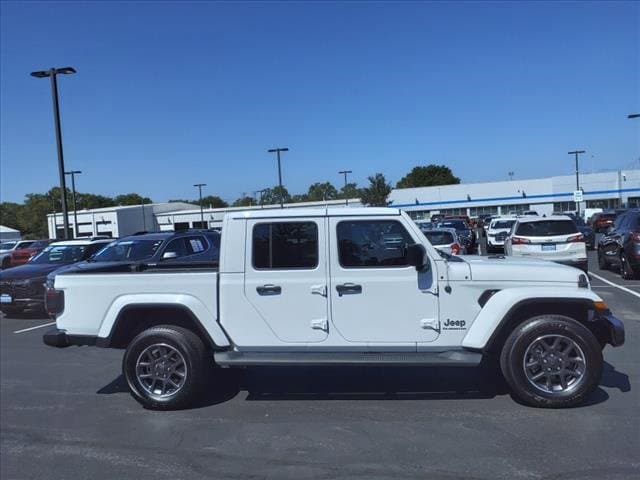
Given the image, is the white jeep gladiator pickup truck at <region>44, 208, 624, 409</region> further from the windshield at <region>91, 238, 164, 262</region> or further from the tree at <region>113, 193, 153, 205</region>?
the tree at <region>113, 193, 153, 205</region>

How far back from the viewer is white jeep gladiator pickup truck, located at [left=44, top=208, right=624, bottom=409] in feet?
17.5

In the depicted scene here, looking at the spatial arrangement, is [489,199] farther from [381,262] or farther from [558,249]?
[381,262]

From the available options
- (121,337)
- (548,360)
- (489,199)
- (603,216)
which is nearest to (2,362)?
(121,337)

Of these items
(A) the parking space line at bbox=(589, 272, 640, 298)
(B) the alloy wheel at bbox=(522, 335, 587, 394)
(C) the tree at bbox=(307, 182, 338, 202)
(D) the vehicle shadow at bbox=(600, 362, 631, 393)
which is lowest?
(A) the parking space line at bbox=(589, 272, 640, 298)

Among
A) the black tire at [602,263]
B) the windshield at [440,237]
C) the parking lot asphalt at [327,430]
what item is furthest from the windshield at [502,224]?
the parking lot asphalt at [327,430]

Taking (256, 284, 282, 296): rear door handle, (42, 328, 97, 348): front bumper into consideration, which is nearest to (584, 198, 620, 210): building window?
(256, 284, 282, 296): rear door handle

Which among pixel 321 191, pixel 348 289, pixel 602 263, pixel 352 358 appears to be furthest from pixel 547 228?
pixel 321 191

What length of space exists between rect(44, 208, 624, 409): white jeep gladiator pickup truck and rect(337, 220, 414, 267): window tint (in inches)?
0.4

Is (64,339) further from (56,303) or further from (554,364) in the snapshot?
(554,364)

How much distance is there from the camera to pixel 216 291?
5.68m

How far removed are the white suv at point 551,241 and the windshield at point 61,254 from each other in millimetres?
11081

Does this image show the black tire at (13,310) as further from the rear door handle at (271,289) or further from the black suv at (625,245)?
the black suv at (625,245)

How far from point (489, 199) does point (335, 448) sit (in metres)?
81.3

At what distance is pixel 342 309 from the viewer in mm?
5531
